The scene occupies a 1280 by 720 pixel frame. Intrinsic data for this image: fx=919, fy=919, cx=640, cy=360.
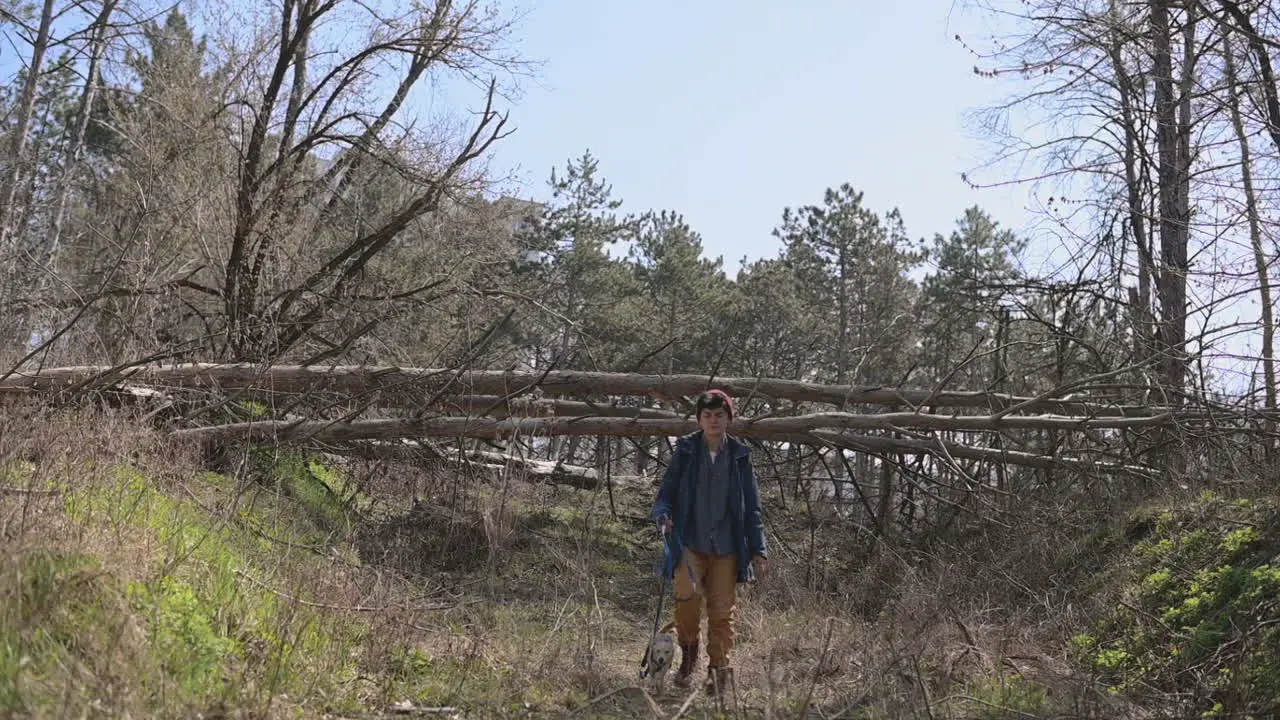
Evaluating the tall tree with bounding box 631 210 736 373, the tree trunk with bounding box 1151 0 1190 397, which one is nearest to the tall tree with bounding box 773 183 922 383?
the tall tree with bounding box 631 210 736 373

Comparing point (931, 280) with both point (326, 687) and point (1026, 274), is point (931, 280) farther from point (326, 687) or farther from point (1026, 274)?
point (326, 687)

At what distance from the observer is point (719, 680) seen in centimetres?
504

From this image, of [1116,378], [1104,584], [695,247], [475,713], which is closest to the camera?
[475,713]

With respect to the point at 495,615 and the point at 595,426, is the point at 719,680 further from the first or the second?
the point at 595,426

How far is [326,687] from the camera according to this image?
13.8 feet

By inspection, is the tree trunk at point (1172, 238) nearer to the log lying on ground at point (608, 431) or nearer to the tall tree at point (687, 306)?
the log lying on ground at point (608, 431)

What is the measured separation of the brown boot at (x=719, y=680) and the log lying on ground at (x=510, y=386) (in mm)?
4006

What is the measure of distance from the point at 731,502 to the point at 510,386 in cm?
445

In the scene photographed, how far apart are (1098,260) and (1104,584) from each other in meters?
4.75

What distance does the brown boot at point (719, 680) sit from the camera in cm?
469

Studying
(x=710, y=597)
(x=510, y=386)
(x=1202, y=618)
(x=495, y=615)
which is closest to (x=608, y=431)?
(x=510, y=386)

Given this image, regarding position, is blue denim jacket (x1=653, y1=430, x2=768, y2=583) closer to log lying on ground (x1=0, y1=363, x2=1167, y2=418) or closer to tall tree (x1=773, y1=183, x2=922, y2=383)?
log lying on ground (x1=0, y1=363, x2=1167, y2=418)

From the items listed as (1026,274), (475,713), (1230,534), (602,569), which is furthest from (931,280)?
(475,713)

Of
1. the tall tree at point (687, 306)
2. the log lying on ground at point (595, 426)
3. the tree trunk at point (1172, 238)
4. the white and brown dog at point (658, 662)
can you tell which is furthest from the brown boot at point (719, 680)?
the tall tree at point (687, 306)
